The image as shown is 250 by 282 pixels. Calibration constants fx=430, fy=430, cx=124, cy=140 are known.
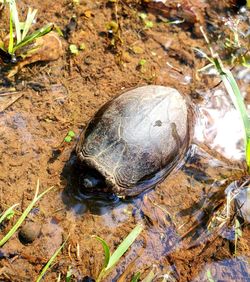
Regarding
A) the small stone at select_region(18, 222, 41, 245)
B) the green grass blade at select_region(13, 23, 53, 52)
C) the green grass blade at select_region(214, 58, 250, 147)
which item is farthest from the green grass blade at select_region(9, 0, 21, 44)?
the green grass blade at select_region(214, 58, 250, 147)

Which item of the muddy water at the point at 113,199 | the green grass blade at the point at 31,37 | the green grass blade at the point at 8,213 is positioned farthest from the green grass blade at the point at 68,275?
the green grass blade at the point at 31,37

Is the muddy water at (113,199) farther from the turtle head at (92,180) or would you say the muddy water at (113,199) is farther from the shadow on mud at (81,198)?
the turtle head at (92,180)

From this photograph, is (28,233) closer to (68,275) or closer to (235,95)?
(68,275)

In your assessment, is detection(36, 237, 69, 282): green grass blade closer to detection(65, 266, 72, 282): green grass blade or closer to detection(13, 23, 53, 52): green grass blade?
detection(65, 266, 72, 282): green grass blade

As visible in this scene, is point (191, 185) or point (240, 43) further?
point (240, 43)

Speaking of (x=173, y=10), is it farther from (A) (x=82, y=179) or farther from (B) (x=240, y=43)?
(A) (x=82, y=179)

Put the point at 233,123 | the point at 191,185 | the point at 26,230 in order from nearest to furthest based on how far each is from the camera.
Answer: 1. the point at 26,230
2. the point at 191,185
3. the point at 233,123

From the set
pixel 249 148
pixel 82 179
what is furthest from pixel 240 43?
pixel 82 179
